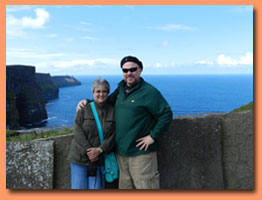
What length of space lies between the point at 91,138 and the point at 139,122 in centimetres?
68

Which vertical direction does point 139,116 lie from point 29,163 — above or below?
above

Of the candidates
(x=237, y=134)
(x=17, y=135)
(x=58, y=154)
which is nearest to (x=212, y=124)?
(x=237, y=134)

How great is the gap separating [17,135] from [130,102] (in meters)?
2.22

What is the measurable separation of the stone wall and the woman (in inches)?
47.4

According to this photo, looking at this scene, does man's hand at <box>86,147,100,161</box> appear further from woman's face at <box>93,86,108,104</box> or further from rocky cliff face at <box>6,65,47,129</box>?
rocky cliff face at <box>6,65,47,129</box>

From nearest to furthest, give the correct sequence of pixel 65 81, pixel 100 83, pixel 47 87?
1. pixel 100 83
2. pixel 47 87
3. pixel 65 81

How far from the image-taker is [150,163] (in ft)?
11.8

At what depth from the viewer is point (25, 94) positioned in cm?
7600

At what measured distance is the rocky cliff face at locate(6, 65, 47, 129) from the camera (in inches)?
2847

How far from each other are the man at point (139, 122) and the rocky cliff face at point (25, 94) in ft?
238

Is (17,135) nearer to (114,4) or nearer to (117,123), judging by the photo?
(117,123)

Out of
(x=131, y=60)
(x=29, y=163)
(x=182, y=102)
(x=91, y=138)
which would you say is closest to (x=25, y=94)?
(x=182, y=102)

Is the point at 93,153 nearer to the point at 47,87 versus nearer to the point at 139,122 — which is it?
the point at 139,122

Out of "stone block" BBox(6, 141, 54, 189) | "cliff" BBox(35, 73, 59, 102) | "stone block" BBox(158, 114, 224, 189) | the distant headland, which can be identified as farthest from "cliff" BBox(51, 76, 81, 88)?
"stone block" BBox(158, 114, 224, 189)
